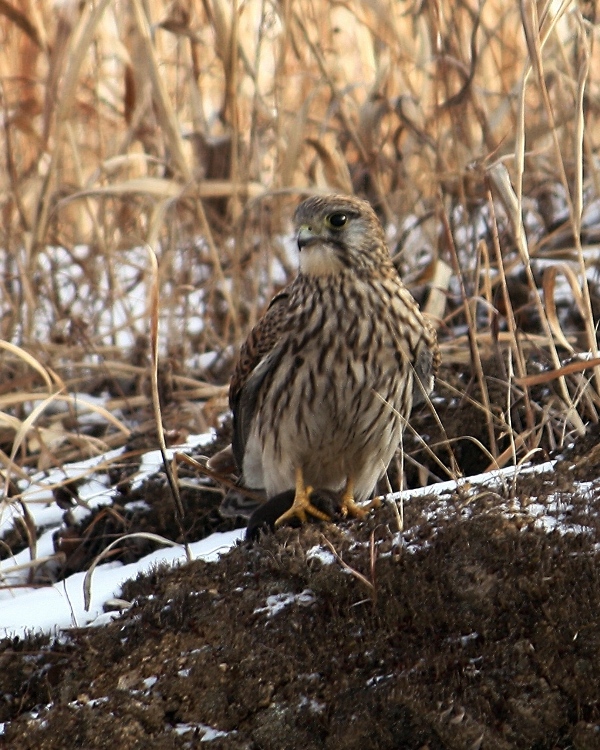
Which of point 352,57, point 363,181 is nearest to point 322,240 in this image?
point 363,181

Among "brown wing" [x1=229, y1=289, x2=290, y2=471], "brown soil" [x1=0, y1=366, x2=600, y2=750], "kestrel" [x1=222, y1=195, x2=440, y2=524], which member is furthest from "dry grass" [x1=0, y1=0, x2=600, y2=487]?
"brown soil" [x1=0, y1=366, x2=600, y2=750]

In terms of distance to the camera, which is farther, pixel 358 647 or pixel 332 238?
pixel 332 238

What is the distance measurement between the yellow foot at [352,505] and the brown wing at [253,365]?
36 centimetres

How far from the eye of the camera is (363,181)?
502 centimetres

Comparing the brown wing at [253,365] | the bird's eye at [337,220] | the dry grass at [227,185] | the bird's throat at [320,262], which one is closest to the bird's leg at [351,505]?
the brown wing at [253,365]

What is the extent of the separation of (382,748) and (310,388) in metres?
1.27

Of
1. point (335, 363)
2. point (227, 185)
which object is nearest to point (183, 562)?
point (335, 363)

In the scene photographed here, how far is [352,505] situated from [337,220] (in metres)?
0.82

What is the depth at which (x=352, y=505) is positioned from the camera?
9.56 feet

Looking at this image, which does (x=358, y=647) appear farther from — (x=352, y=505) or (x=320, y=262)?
(x=320, y=262)

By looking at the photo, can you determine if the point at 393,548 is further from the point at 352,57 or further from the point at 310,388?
the point at 352,57

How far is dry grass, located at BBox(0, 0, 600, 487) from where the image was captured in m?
3.99

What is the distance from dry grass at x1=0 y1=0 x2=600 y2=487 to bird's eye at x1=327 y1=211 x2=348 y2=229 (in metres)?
0.80

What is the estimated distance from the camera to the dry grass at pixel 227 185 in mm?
3992
